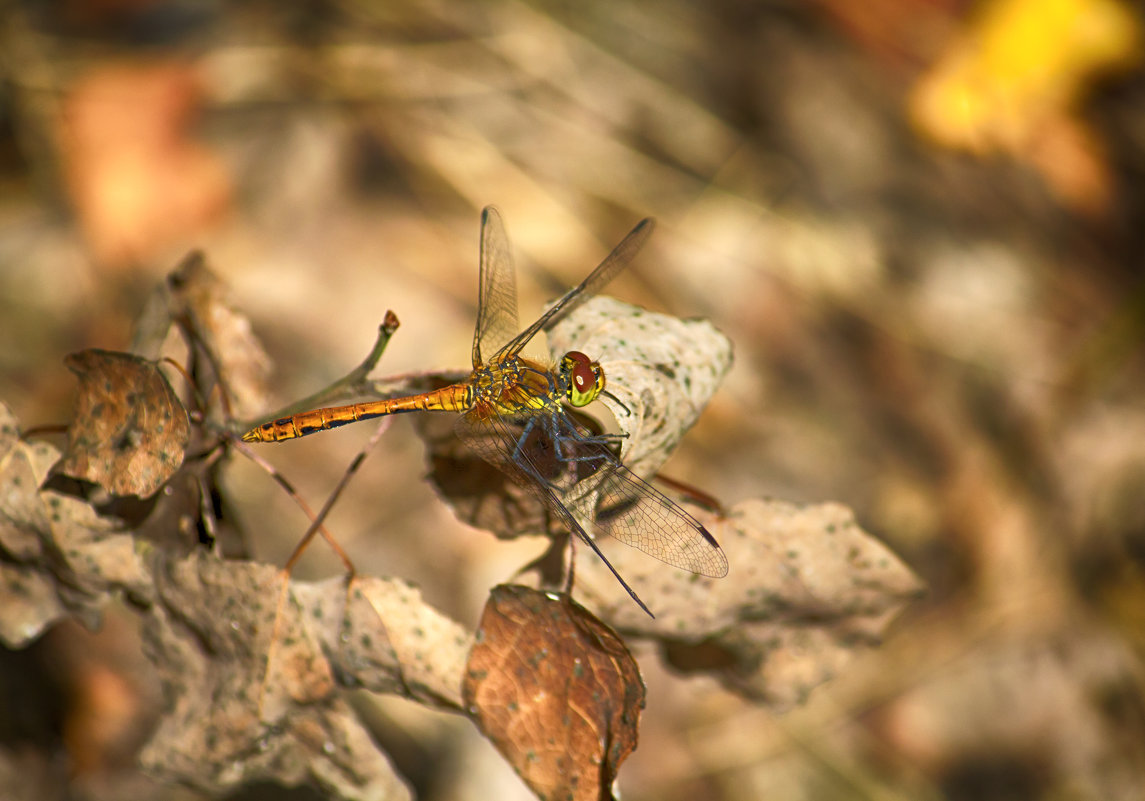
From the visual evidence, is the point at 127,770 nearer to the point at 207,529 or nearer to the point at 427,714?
the point at 427,714

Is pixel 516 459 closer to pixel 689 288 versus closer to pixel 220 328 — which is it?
pixel 220 328

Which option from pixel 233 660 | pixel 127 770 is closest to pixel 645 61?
pixel 233 660

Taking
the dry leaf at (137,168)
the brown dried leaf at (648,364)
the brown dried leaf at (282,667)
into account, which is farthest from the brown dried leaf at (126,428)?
the dry leaf at (137,168)

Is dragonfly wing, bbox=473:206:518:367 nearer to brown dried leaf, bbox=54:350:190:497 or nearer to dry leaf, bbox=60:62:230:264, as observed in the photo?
brown dried leaf, bbox=54:350:190:497

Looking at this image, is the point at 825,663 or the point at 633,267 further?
the point at 633,267

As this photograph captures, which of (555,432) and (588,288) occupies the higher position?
(588,288)

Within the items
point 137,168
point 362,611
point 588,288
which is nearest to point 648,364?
point 588,288
